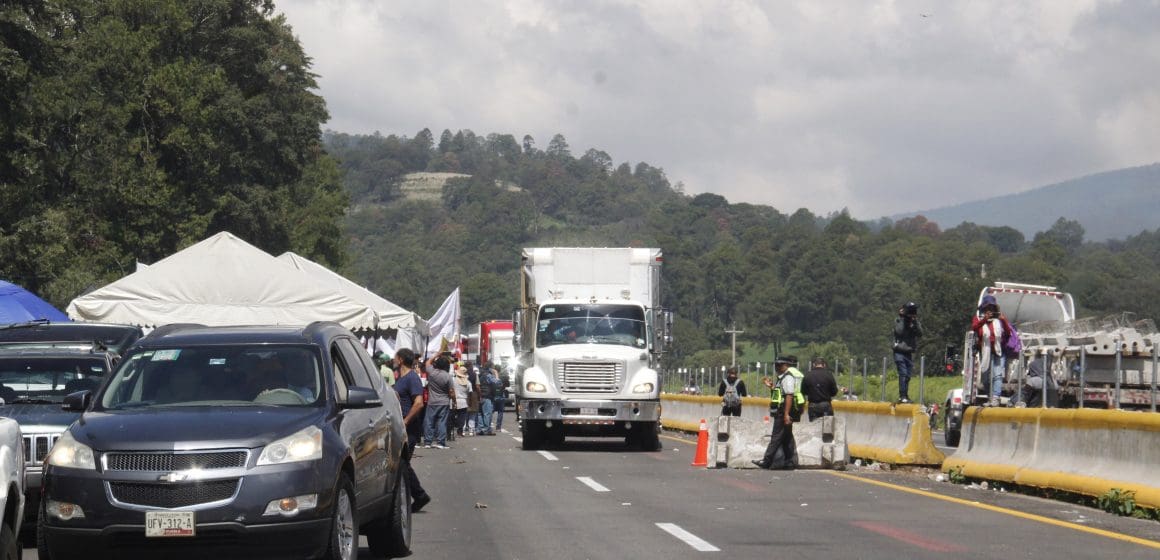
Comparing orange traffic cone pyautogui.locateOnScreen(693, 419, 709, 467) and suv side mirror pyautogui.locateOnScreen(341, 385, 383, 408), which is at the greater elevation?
suv side mirror pyautogui.locateOnScreen(341, 385, 383, 408)

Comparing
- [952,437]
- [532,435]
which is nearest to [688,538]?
[532,435]

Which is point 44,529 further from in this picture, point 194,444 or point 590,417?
point 590,417

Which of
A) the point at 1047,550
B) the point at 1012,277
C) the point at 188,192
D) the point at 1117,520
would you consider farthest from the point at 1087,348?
the point at 1012,277

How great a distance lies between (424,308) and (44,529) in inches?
7531

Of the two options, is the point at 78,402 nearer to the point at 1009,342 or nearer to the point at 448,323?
the point at 1009,342

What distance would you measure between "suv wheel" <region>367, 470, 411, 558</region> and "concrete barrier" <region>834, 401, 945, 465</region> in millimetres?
11116

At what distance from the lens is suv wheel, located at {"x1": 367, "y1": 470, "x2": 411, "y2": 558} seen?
36.5 ft

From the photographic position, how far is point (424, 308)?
7854 inches

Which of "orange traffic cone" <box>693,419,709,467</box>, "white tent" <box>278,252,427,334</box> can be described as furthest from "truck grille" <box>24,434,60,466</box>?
"white tent" <box>278,252,427,334</box>

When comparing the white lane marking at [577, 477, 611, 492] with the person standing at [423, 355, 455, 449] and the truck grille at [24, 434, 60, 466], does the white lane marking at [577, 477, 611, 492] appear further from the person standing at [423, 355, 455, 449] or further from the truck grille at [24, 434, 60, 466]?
the person standing at [423, 355, 455, 449]

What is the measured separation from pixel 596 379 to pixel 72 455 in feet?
57.7

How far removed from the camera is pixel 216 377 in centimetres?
1011

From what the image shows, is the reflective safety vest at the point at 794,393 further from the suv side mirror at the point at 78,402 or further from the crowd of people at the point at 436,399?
the suv side mirror at the point at 78,402

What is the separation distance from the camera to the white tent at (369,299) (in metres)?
26.2
